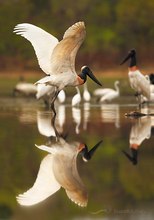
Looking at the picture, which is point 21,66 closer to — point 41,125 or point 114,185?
point 41,125

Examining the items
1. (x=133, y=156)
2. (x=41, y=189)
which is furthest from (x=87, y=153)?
(x=41, y=189)

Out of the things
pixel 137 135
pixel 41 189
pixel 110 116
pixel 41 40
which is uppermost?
pixel 41 40

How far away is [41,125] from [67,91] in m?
16.1

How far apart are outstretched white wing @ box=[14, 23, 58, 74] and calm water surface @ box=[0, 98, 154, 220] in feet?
5.16

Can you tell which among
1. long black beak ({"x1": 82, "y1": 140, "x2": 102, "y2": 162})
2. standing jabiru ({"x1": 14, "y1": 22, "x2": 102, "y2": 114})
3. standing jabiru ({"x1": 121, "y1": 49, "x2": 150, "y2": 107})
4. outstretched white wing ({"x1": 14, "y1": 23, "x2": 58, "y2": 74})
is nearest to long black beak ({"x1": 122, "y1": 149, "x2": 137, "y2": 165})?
long black beak ({"x1": 82, "y1": 140, "x2": 102, "y2": 162})

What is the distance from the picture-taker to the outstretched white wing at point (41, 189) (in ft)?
24.7

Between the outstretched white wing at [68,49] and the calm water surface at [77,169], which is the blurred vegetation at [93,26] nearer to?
the outstretched white wing at [68,49]

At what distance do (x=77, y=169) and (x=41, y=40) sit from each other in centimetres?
774

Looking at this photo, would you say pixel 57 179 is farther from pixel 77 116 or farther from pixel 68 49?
pixel 77 116

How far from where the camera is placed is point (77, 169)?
9.27m

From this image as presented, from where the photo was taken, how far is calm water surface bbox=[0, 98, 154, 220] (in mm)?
7117

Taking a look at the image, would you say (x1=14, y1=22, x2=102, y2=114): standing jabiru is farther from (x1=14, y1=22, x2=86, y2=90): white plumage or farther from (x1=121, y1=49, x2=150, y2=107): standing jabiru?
(x1=121, y1=49, x2=150, y2=107): standing jabiru

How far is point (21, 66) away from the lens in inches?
1665

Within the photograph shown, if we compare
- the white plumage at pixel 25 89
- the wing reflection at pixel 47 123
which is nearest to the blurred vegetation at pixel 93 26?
the white plumage at pixel 25 89
